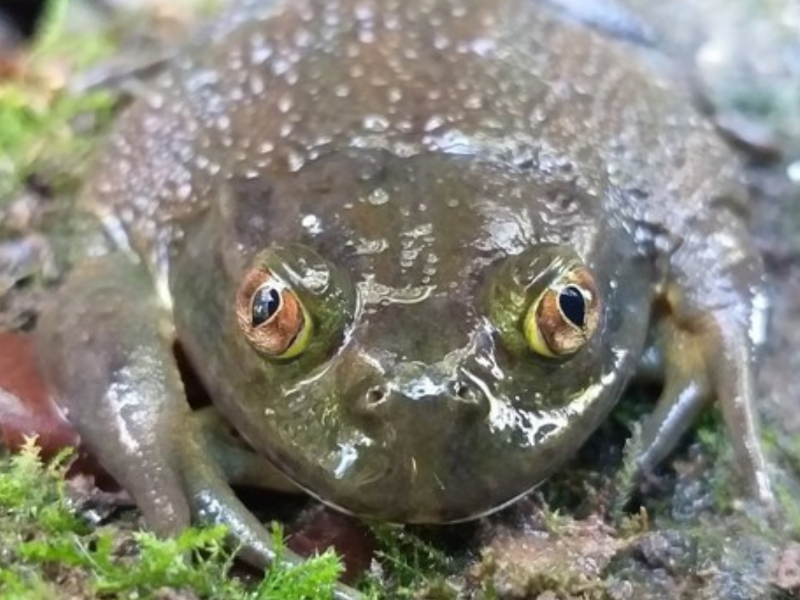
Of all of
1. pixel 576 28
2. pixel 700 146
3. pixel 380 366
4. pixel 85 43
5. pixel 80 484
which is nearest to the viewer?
pixel 380 366

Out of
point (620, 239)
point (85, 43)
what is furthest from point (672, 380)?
point (85, 43)

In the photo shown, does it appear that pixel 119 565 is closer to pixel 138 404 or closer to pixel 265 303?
pixel 138 404

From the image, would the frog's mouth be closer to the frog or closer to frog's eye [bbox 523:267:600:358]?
the frog

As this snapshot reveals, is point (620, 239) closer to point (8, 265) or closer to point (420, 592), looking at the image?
point (420, 592)

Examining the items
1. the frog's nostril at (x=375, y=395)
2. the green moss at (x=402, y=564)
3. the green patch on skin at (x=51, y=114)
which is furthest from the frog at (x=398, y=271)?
the green patch on skin at (x=51, y=114)

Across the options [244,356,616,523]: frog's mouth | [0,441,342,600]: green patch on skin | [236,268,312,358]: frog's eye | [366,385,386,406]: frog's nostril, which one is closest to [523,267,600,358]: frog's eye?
[244,356,616,523]: frog's mouth

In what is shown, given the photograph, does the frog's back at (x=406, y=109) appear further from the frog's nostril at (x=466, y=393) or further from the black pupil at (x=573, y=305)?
the frog's nostril at (x=466, y=393)
